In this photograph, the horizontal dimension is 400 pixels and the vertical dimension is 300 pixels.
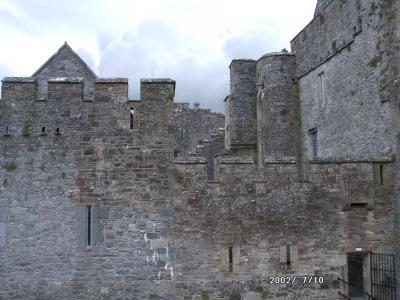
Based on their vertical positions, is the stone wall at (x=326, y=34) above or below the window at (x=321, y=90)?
above

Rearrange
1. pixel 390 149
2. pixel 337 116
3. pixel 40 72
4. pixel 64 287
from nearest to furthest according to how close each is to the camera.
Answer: pixel 64 287 < pixel 390 149 < pixel 337 116 < pixel 40 72

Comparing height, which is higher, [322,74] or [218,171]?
[322,74]

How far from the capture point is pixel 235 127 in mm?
21516

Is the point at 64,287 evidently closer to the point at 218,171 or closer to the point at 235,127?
the point at 218,171

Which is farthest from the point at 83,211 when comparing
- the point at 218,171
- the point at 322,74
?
the point at 322,74

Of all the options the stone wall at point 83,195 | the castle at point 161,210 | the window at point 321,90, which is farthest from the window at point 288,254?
the window at point 321,90

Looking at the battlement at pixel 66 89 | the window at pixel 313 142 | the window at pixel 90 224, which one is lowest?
the window at pixel 90 224

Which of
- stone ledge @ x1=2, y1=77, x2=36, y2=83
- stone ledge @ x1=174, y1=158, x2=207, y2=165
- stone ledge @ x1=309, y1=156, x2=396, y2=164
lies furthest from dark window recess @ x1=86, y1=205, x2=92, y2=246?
stone ledge @ x1=309, y1=156, x2=396, y2=164

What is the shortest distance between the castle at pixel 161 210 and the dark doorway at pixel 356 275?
131 mm

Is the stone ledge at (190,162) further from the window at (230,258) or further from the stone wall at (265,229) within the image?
the window at (230,258)

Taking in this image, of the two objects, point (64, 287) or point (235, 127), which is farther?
point (235, 127)

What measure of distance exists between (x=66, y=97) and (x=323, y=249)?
7262mm

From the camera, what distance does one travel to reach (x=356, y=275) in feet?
43.0

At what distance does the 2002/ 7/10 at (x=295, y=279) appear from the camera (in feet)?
37.5
